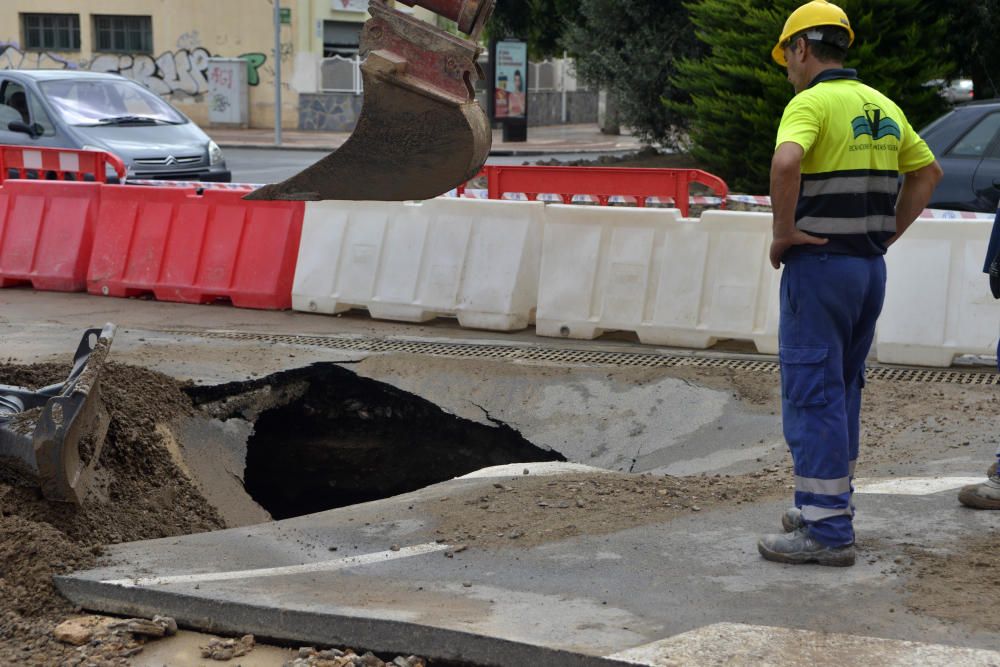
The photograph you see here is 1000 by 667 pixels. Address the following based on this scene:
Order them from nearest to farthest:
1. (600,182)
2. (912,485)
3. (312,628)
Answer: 1. (312,628)
2. (912,485)
3. (600,182)

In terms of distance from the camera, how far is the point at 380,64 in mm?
A: 5094

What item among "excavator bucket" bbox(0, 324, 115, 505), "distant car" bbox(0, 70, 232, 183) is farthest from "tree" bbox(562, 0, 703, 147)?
"excavator bucket" bbox(0, 324, 115, 505)

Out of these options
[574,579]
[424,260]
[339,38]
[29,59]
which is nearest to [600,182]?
[424,260]

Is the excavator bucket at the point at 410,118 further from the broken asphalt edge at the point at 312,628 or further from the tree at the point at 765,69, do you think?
the tree at the point at 765,69

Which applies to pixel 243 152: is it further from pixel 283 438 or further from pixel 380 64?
pixel 380 64

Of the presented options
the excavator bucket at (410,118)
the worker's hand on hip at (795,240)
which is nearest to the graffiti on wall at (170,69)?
the excavator bucket at (410,118)

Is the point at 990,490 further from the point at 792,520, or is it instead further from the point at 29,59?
the point at 29,59

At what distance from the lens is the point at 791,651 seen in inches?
146

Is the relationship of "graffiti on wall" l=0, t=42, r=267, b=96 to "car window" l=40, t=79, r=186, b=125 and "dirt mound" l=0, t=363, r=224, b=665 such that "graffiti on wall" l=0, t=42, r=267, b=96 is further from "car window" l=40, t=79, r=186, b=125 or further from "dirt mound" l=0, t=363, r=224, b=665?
"dirt mound" l=0, t=363, r=224, b=665

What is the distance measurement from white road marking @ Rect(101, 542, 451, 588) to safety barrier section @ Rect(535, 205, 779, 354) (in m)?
4.13

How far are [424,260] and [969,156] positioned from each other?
4754 mm

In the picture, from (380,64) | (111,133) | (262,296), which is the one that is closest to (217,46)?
(111,133)

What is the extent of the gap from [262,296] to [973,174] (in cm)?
600

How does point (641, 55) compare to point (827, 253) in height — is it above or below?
above
